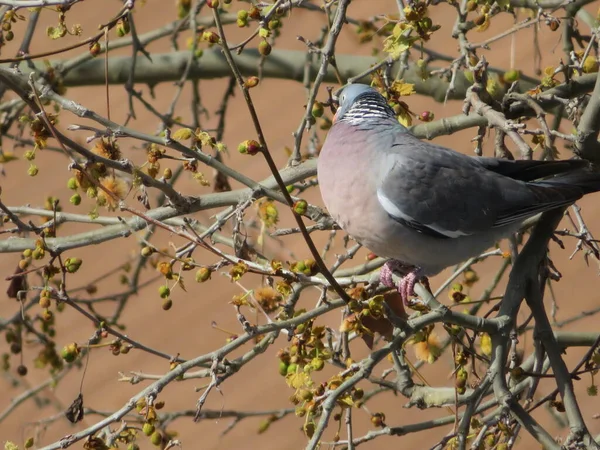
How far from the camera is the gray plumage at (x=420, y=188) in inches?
101

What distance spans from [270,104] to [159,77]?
1.64m

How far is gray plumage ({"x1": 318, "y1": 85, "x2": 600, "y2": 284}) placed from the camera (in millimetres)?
2566

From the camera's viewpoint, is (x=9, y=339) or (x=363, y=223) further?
(x=9, y=339)

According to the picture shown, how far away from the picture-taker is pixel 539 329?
2.35 m

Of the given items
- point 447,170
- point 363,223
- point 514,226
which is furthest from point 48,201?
point 514,226

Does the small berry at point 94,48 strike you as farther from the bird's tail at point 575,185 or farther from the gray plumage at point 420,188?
the bird's tail at point 575,185

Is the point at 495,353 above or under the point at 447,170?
under

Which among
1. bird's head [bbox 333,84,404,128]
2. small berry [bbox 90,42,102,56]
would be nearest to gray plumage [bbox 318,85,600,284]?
bird's head [bbox 333,84,404,128]

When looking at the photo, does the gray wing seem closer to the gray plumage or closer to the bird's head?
the gray plumage

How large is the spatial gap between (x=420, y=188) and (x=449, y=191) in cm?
13

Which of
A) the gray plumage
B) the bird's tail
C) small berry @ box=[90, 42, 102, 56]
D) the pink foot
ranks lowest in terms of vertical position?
the pink foot

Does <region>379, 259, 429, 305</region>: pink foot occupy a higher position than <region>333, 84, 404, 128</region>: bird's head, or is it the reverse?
<region>333, 84, 404, 128</region>: bird's head

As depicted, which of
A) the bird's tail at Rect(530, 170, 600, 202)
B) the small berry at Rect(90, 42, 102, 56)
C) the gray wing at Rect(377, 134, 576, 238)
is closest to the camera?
the small berry at Rect(90, 42, 102, 56)

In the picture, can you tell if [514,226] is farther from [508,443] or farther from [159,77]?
[159,77]
